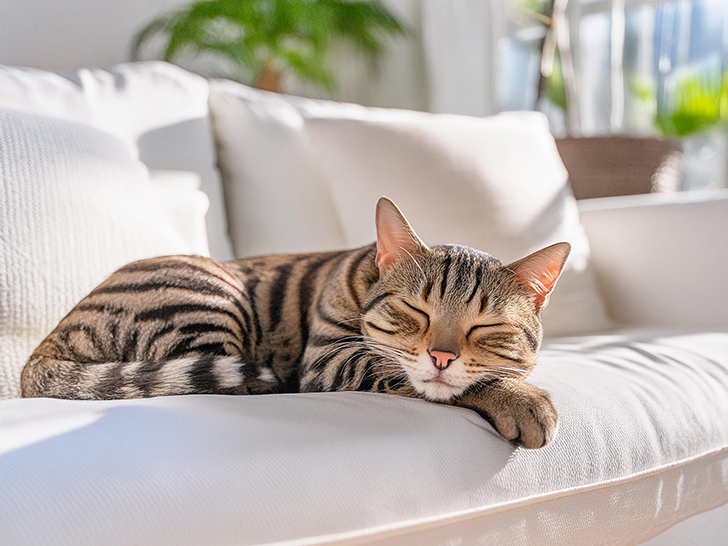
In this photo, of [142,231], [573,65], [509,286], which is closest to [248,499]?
[509,286]

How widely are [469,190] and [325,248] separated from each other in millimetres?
398

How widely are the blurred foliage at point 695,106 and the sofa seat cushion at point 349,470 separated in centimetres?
245

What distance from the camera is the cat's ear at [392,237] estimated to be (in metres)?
0.99

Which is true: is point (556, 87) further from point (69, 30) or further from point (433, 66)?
point (69, 30)

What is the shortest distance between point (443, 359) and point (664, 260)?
1.06 m

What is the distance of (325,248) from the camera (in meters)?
1.63

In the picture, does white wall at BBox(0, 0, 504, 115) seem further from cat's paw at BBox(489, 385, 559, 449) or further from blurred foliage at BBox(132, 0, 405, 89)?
cat's paw at BBox(489, 385, 559, 449)

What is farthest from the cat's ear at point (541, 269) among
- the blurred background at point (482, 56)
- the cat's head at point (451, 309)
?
A: the blurred background at point (482, 56)

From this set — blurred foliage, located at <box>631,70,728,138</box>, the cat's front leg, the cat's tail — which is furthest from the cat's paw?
blurred foliage, located at <box>631,70,728,138</box>

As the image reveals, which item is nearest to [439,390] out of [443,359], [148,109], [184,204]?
[443,359]

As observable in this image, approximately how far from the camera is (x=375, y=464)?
2.31ft

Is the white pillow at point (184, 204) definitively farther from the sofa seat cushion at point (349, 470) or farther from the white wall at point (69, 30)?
the white wall at point (69, 30)

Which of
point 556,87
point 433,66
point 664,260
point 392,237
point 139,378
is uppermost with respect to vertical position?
point 433,66

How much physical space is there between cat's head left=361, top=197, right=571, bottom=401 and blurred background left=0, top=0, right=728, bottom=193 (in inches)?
63.8
